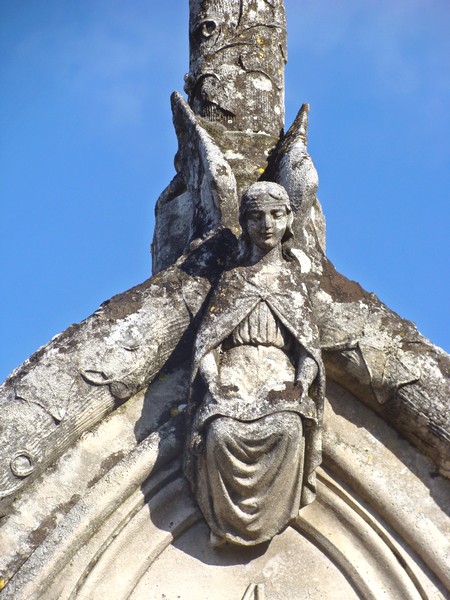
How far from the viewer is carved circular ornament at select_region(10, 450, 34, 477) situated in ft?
27.2

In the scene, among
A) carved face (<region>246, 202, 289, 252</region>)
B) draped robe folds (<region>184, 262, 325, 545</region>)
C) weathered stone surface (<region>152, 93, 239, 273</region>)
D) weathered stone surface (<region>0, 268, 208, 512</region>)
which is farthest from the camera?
weathered stone surface (<region>152, 93, 239, 273</region>)

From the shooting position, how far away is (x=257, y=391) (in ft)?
27.1

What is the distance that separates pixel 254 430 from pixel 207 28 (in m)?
3.76

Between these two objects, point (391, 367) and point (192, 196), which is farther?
point (192, 196)

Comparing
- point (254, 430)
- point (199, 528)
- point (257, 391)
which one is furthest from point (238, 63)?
point (199, 528)

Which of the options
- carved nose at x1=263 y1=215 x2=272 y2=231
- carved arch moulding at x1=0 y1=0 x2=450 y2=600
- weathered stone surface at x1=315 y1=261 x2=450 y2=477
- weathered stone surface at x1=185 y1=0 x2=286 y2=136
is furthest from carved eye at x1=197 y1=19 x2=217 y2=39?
weathered stone surface at x1=315 y1=261 x2=450 y2=477

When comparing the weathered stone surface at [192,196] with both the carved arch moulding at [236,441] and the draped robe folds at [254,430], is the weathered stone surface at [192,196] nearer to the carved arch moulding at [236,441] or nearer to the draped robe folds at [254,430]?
the carved arch moulding at [236,441]

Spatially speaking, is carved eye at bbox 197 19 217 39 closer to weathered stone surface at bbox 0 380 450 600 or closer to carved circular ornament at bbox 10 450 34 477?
weathered stone surface at bbox 0 380 450 600

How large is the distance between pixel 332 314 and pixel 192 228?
4.21ft

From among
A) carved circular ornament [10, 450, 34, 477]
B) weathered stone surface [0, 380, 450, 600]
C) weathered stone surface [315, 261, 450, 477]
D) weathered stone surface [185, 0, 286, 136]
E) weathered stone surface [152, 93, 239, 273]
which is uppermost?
weathered stone surface [185, 0, 286, 136]

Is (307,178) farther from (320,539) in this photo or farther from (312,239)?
(320,539)

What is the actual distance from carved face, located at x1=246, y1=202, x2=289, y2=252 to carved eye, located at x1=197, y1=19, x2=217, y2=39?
2.44 meters

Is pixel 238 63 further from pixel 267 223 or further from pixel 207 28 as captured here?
pixel 267 223

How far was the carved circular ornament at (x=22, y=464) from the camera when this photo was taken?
27.2 ft
